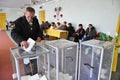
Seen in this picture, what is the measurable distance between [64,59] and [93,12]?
13.2 feet

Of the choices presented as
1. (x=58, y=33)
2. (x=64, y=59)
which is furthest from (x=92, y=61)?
(x=58, y=33)

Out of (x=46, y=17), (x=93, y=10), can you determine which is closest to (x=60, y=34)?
(x=93, y=10)

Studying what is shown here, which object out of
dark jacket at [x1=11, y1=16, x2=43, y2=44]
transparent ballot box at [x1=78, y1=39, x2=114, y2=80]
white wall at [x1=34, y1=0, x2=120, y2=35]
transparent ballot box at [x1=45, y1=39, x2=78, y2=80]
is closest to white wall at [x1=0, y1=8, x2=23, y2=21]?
white wall at [x1=34, y1=0, x2=120, y2=35]

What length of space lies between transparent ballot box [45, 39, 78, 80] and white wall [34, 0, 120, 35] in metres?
3.20

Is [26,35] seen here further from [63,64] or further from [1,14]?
[1,14]

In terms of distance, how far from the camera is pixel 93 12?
17.1 ft

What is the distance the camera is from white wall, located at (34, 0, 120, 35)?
442 cm

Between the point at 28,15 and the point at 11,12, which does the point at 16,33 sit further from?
the point at 11,12

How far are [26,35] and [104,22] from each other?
3.88 m

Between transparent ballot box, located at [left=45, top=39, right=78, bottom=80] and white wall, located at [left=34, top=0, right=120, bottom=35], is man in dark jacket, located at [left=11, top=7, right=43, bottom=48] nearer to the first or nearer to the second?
transparent ballot box, located at [left=45, top=39, right=78, bottom=80]

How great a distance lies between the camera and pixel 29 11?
1.57m

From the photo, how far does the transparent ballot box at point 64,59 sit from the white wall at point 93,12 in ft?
10.5

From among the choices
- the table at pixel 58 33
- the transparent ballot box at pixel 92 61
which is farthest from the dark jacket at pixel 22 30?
the table at pixel 58 33

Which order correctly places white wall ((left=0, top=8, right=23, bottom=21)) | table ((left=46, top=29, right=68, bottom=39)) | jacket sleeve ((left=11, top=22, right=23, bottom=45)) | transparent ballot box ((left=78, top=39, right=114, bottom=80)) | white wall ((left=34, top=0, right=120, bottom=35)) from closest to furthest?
1. jacket sleeve ((left=11, top=22, right=23, bottom=45))
2. transparent ballot box ((left=78, top=39, right=114, bottom=80))
3. white wall ((left=34, top=0, right=120, bottom=35))
4. table ((left=46, top=29, right=68, bottom=39))
5. white wall ((left=0, top=8, right=23, bottom=21))
